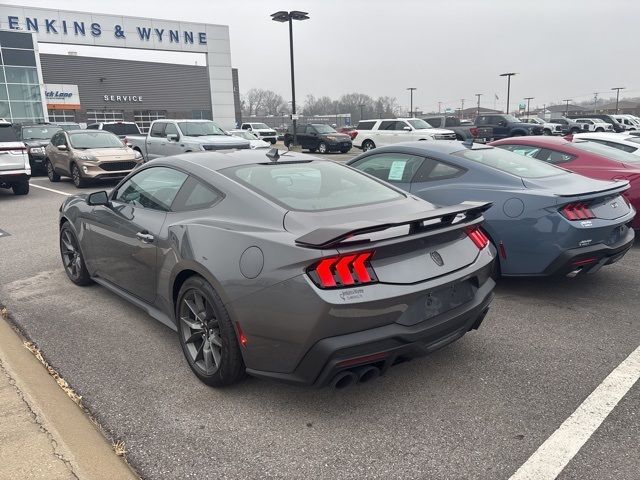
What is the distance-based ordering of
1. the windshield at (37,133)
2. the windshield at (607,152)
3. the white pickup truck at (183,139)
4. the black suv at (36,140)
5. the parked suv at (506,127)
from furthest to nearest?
the parked suv at (506,127), the windshield at (37,133), the black suv at (36,140), the white pickup truck at (183,139), the windshield at (607,152)

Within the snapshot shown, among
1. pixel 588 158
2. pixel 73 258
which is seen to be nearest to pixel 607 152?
pixel 588 158

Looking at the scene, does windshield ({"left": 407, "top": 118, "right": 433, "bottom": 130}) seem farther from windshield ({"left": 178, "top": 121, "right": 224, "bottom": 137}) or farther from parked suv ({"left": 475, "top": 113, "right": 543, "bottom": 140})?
windshield ({"left": 178, "top": 121, "right": 224, "bottom": 137})

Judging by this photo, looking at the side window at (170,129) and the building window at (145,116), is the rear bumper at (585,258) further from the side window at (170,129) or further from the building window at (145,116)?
the building window at (145,116)

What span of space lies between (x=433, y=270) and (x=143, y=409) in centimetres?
192

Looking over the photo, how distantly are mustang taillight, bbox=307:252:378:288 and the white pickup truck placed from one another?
12.0m

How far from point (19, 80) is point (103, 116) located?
16674 mm

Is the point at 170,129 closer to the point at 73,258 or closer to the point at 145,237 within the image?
the point at 73,258

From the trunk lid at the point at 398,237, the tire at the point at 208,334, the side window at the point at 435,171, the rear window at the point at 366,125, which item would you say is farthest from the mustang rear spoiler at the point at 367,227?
the rear window at the point at 366,125

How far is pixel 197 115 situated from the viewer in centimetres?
5209

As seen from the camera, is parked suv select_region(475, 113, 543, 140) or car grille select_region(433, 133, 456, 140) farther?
parked suv select_region(475, 113, 543, 140)

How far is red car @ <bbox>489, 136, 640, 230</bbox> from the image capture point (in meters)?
6.51

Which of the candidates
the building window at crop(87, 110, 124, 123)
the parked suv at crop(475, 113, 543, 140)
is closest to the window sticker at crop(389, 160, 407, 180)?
the parked suv at crop(475, 113, 543, 140)

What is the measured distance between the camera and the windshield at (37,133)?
17.2 m

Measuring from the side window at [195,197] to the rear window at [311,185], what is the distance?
0.19m
